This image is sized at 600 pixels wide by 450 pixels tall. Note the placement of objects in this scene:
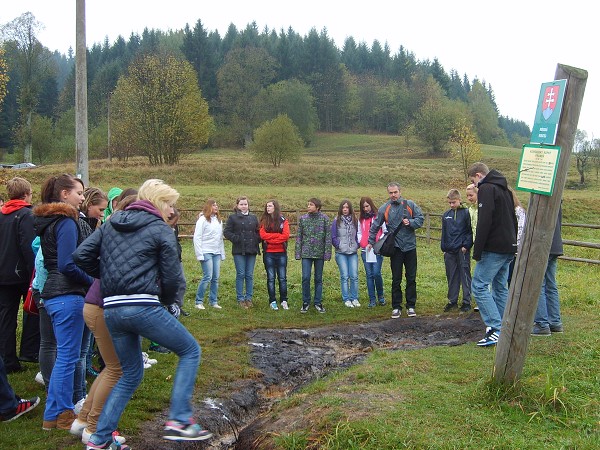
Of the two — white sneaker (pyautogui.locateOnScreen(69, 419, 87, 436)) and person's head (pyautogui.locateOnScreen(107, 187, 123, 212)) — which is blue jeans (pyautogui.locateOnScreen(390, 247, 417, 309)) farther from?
white sneaker (pyautogui.locateOnScreen(69, 419, 87, 436))

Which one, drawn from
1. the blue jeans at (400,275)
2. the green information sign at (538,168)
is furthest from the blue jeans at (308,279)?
the green information sign at (538,168)

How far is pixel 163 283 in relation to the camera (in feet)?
14.1

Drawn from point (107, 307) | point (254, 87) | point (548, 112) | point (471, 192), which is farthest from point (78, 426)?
point (254, 87)

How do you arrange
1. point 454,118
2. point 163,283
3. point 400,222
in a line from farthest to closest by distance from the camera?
1. point 454,118
2. point 400,222
3. point 163,283

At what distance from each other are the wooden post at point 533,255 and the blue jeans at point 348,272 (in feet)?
20.4

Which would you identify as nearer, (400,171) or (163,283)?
(163,283)

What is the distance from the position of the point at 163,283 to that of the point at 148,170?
3564cm

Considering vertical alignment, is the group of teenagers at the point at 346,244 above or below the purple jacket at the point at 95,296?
below

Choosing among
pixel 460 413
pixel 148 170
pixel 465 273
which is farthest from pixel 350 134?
pixel 460 413

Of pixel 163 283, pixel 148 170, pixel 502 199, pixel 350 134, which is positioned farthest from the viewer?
pixel 350 134

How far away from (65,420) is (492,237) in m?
4.73

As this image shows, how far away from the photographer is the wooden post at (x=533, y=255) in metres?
4.94

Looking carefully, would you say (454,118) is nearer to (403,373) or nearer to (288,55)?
(288,55)

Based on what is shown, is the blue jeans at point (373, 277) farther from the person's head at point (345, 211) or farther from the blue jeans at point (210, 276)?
the blue jeans at point (210, 276)
